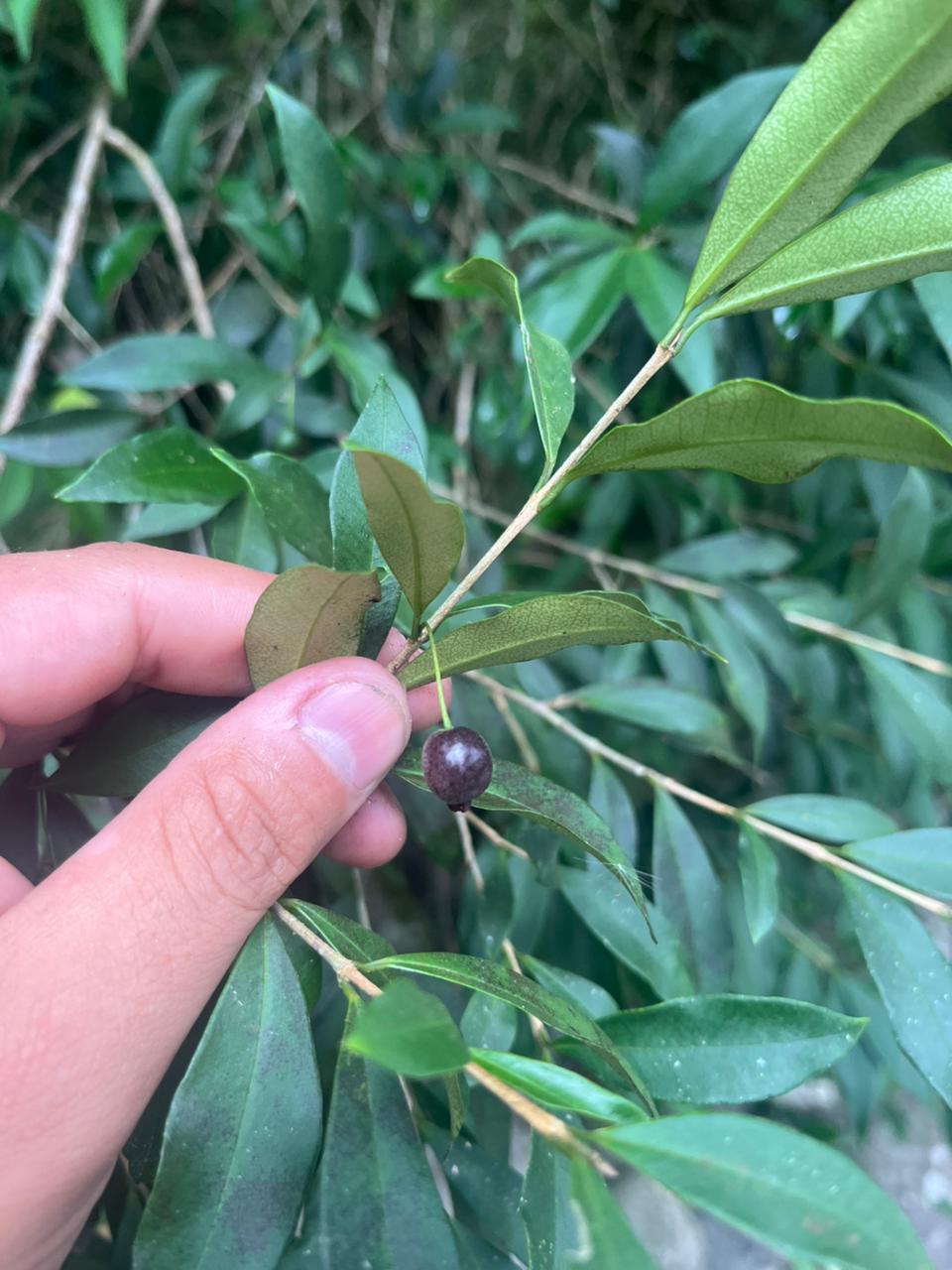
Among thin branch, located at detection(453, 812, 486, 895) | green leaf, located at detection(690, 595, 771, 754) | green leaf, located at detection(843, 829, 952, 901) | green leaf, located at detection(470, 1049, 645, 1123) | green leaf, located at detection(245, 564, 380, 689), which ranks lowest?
green leaf, located at detection(690, 595, 771, 754)

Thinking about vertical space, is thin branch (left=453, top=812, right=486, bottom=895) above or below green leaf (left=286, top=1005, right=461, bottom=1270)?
below

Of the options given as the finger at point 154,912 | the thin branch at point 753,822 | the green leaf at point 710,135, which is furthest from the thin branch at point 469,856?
the green leaf at point 710,135

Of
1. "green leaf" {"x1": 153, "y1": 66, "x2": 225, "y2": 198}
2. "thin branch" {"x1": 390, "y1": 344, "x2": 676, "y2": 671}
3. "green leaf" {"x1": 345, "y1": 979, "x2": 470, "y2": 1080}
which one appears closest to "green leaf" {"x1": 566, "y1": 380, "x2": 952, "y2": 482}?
"thin branch" {"x1": 390, "y1": 344, "x2": 676, "y2": 671}

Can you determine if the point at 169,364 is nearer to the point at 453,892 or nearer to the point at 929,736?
the point at 453,892

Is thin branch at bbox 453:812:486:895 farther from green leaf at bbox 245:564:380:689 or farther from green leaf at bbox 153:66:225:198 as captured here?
green leaf at bbox 153:66:225:198

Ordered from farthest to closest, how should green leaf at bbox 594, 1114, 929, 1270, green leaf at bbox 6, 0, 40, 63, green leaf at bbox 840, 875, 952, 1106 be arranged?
green leaf at bbox 6, 0, 40, 63, green leaf at bbox 840, 875, 952, 1106, green leaf at bbox 594, 1114, 929, 1270

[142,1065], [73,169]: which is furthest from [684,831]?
[73,169]
